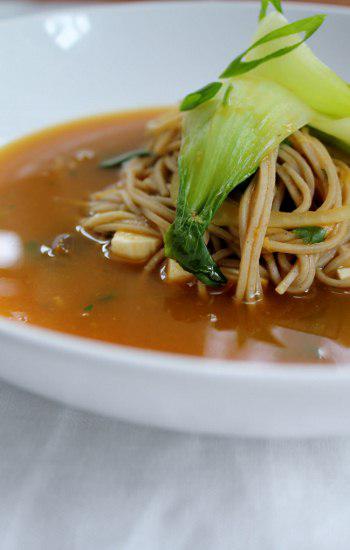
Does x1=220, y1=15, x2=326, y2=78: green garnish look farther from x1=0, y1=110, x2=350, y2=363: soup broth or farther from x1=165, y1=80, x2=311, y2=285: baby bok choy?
x1=0, y1=110, x2=350, y2=363: soup broth

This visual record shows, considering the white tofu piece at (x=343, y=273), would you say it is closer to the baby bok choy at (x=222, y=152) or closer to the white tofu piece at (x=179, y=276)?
the baby bok choy at (x=222, y=152)

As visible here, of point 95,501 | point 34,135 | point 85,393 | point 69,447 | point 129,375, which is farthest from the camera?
point 34,135

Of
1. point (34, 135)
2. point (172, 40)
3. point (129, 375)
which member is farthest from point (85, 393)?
point (172, 40)

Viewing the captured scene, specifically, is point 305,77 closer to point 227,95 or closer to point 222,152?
point 227,95

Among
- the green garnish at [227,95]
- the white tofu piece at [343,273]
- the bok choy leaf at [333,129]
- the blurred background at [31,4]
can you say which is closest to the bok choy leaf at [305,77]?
the bok choy leaf at [333,129]

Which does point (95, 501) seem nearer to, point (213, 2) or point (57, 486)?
point (57, 486)
